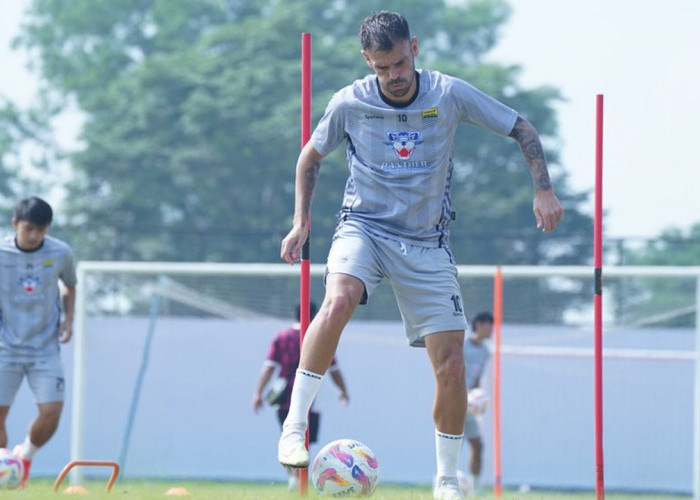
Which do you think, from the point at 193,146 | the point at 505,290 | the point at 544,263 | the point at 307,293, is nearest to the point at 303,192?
the point at 307,293

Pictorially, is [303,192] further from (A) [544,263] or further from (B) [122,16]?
(B) [122,16]

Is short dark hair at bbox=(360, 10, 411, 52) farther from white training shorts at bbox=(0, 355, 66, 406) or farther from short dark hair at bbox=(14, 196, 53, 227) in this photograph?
white training shorts at bbox=(0, 355, 66, 406)

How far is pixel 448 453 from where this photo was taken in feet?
21.1

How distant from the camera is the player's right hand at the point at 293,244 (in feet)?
20.7

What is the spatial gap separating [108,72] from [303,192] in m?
43.4

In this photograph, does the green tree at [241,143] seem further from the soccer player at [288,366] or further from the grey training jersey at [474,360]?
the soccer player at [288,366]

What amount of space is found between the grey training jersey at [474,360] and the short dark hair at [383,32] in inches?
324

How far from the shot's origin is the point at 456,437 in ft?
21.2

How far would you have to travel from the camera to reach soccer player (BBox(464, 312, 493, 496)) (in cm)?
1413

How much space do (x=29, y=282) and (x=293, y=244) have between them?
3.89 metres

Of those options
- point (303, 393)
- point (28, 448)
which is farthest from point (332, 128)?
point (28, 448)

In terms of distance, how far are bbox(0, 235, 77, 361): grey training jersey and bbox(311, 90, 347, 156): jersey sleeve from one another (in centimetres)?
382

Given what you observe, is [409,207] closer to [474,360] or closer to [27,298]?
[27,298]

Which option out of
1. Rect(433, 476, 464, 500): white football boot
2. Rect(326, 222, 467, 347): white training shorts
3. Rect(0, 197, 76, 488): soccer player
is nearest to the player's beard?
Rect(326, 222, 467, 347): white training shorts
